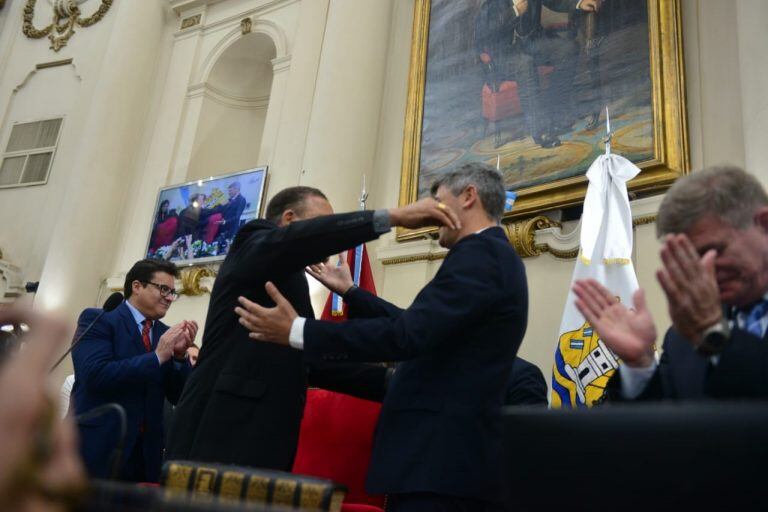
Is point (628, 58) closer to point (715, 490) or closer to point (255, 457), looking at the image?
point (255, 457)

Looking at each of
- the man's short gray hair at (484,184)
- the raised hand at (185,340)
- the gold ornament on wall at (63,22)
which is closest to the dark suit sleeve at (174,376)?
the raised hand at (185,340)

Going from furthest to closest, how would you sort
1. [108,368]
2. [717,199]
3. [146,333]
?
[146,333], [108,368], [717,199]

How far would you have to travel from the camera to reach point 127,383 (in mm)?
3105

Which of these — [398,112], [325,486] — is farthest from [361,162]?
[325,486]

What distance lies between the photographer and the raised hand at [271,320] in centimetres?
198

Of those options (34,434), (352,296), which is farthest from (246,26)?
(34,434)

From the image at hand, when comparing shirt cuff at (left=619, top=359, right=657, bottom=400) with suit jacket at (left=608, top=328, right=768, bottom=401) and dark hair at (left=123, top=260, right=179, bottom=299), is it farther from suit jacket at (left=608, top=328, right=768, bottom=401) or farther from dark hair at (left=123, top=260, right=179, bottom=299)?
dark hair at (left=123, top=260, right=179, bottom=299)

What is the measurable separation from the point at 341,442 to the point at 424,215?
1.44 meters

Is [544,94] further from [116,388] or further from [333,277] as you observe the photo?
[116,388]

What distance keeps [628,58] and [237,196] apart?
4313 mm

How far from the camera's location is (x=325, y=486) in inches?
51.6

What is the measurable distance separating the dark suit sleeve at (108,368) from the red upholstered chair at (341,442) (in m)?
0.79

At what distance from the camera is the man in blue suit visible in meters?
3.00

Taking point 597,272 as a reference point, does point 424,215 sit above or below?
below
